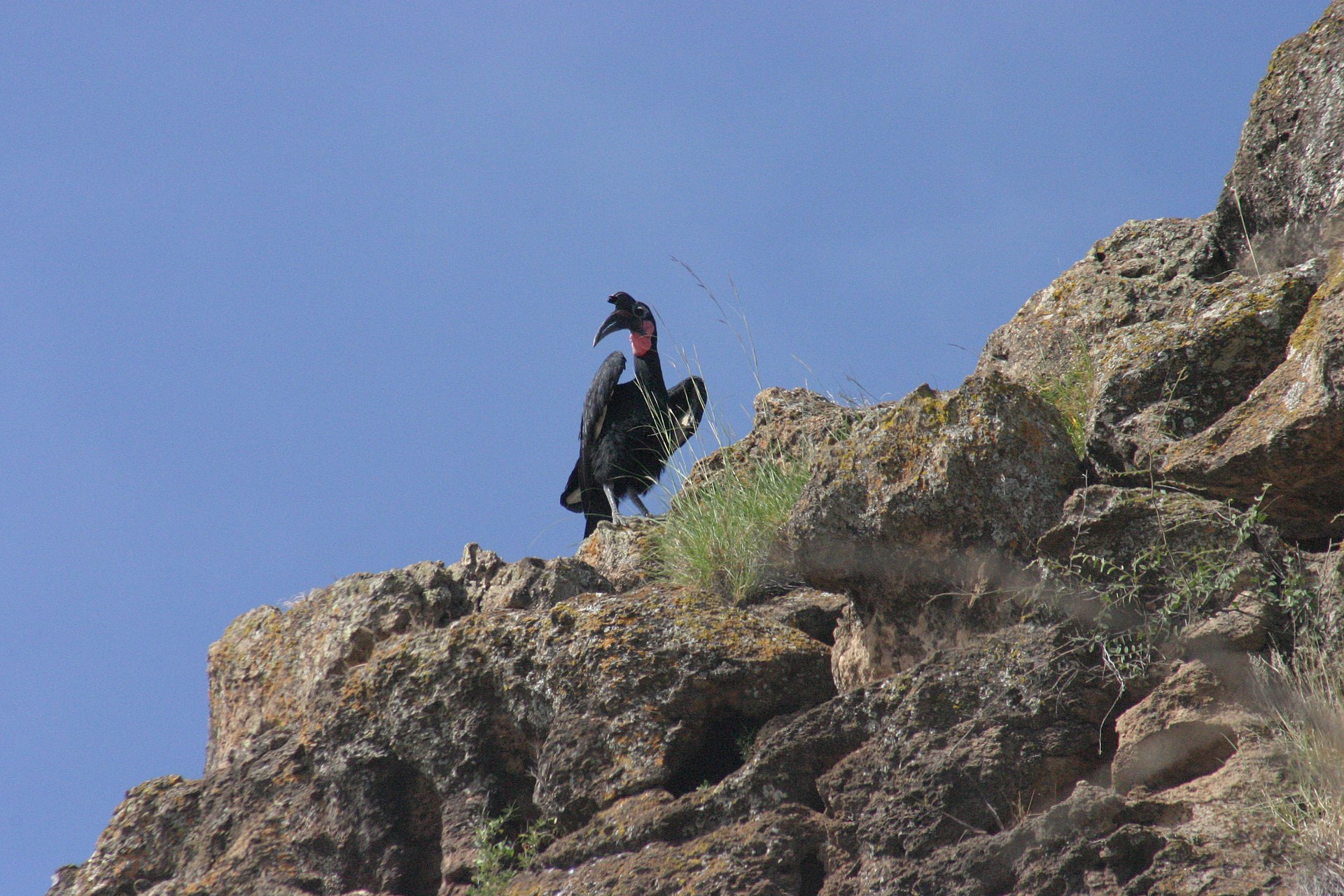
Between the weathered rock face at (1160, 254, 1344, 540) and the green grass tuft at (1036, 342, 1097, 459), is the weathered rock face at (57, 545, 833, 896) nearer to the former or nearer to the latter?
the green grass tuft at (1036, 342, 1097, 459)

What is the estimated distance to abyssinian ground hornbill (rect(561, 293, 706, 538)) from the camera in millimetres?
8797

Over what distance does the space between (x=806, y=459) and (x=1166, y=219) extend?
1815 millimetres

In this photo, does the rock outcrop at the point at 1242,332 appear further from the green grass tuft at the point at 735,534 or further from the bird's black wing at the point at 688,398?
the bird's black wing at the point at 688,398

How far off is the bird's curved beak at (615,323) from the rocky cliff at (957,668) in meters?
4.52

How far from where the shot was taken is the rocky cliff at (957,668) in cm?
335

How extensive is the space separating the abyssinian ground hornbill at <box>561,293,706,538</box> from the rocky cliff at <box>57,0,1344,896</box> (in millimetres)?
3401

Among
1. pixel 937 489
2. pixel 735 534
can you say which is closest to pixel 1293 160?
pixel 937 489

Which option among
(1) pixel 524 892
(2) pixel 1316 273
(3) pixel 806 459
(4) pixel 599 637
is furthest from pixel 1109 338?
(1) pixel 524 892

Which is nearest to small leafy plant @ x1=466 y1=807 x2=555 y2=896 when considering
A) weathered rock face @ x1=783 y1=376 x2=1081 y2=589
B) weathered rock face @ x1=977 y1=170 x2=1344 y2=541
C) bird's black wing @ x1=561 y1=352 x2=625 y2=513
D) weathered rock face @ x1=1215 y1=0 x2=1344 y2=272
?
weathered rock face @ x1=783 y1=376 x2=1081 y2=589

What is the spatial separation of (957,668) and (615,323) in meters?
6.40

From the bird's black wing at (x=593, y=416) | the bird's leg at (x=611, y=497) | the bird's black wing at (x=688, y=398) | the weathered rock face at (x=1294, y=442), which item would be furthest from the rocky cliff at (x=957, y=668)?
the bird's black wing at (x=688, y=398)

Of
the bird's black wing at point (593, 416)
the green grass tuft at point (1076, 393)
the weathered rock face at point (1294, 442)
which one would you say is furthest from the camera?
the bird's black wing at point (593, 416)

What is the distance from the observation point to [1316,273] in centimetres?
412

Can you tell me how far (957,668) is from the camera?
12.1ft
